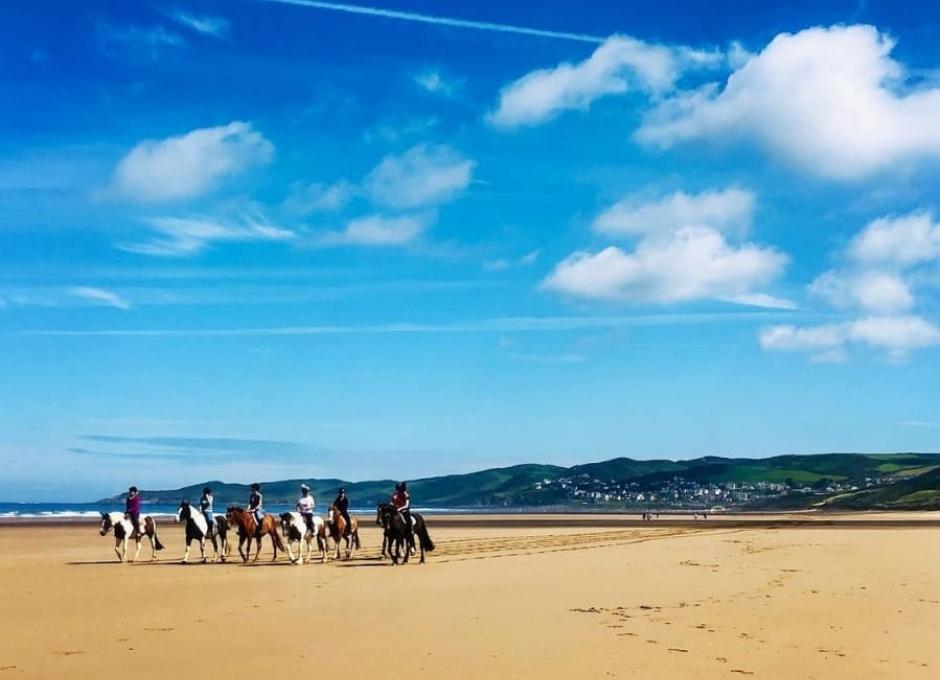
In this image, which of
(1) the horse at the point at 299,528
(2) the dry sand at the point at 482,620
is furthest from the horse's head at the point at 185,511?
(1) the horse at the point at 299,528

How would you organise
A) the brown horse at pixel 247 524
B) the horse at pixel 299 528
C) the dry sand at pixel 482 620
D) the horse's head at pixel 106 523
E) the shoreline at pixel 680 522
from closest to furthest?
the dry sand at pixel 482 620 → the horse at pixel 299 528 → the brown horse at pixel 247 524 → the horse's head at pixel 106 523 → the shoreline at pixel 680 522

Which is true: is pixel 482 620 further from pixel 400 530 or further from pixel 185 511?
pixel 185 511

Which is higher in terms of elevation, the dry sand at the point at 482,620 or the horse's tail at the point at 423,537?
the horse's tail at the point at 423,537

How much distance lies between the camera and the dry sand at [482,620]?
11680 mm

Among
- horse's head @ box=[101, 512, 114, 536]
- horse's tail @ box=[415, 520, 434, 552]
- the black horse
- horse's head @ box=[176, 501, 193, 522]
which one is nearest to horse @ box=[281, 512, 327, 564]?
the black horse

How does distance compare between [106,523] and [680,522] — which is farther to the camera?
[680,522]

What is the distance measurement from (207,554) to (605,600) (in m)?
20.9

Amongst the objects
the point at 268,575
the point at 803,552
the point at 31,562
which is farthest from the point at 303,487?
the point at 803,552

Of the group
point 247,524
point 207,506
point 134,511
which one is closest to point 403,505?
point 247,524

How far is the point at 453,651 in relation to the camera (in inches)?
498

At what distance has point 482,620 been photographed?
51.2ft

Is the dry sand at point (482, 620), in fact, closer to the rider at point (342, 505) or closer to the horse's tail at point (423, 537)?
the horse's tail at point (423, 537)

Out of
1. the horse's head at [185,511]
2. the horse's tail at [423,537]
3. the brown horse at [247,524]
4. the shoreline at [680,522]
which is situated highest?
the horse's head at [185,511]

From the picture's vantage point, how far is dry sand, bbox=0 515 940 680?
11.7m
